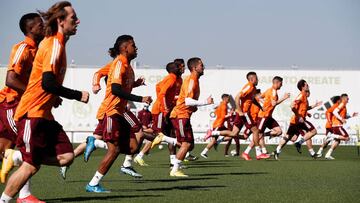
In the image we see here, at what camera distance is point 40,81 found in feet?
27.6

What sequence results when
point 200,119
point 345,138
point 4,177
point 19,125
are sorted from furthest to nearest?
point 200,119 → point 345,138 → point 4,177 → point 19,125

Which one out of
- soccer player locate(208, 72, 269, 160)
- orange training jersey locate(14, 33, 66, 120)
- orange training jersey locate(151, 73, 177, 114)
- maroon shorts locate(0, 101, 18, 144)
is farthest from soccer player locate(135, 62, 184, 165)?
orange training jersey locate(14, 33, 66, 120)

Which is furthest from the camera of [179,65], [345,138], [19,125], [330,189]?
[345,138]

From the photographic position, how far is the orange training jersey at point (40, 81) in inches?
327

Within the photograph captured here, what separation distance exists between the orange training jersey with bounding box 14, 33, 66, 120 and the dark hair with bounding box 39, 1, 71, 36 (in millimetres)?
89

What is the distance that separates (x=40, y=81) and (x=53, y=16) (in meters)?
0.73

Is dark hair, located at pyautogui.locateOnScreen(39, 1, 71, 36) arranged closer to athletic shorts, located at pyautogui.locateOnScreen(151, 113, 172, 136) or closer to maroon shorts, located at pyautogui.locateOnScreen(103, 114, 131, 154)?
maroon shorts, located at pyautogui.locateOnScreen(103, 114, 131, 154)

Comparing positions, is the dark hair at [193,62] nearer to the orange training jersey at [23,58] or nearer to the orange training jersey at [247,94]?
the orange training jersey at [23,58]

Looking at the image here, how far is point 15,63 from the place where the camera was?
10008mm

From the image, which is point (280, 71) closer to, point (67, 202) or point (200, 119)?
point (200, 119)

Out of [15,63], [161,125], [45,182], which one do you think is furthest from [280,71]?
[15,63]

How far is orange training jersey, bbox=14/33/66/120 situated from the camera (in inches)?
327

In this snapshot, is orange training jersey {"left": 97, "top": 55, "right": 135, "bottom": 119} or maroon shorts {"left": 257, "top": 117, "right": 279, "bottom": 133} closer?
orange training jersey {"left": 97, "top": 55, "right": 135, "bottom": 119}

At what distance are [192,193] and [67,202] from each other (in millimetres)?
2004
